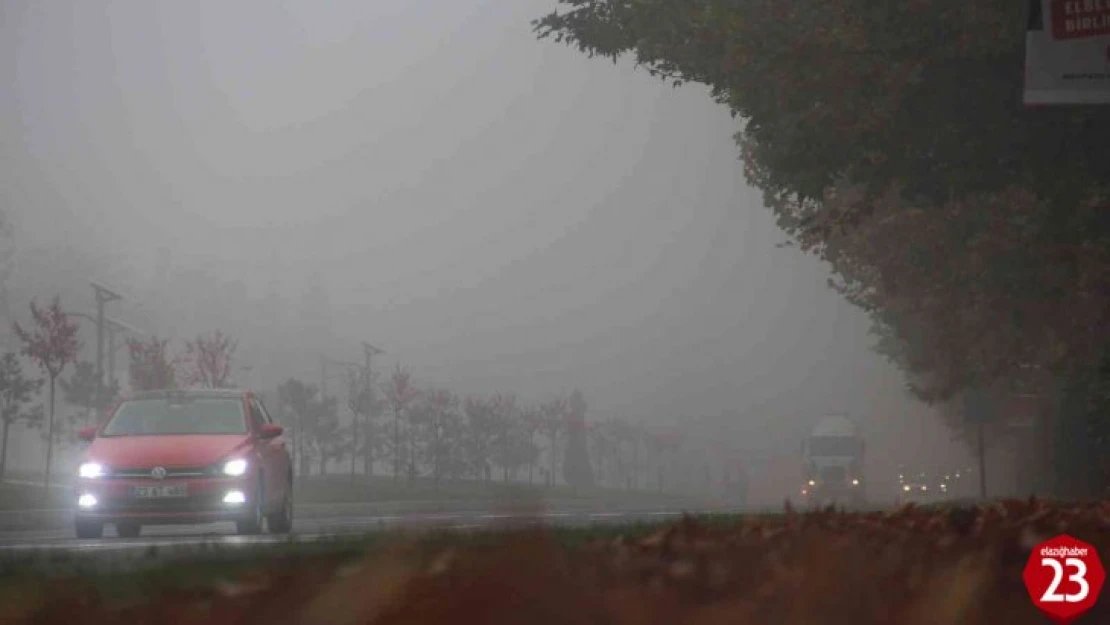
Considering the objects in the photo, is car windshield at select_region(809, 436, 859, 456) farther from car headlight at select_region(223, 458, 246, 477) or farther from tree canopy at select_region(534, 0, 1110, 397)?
car headlight at select_region(223, 458, 246, 477)

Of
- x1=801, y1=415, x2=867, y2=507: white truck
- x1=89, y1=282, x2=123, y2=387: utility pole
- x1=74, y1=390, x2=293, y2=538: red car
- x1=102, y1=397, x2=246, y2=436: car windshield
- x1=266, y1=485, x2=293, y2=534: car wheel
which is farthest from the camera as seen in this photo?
x1=801, y1=415, x2=867, y2=507: white truck

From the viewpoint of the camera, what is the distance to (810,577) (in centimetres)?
422

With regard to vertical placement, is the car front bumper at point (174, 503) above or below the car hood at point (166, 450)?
below

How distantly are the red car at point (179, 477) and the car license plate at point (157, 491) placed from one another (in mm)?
11

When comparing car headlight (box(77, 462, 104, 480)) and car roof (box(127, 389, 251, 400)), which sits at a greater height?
car roof (box(127, 389, 251, 400))

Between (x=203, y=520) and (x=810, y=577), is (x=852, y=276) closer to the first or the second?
(x=203, y=520)

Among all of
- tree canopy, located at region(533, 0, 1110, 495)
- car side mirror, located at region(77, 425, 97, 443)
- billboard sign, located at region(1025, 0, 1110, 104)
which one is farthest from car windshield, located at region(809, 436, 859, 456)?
billboard sign, located at region(1025, 0, 1110, 104)

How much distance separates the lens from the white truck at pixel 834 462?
7650 centimetres

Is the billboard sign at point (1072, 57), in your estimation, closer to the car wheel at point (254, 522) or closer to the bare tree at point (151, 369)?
the car wheel at point (254, 522)

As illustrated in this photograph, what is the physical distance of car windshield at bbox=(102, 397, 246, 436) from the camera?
20375 millimetres

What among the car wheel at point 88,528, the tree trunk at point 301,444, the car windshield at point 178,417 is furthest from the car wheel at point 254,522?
the tree trunk at point 301,444

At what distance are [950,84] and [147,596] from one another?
647 inches

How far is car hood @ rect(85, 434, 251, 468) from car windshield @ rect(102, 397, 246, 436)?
0.41 metres

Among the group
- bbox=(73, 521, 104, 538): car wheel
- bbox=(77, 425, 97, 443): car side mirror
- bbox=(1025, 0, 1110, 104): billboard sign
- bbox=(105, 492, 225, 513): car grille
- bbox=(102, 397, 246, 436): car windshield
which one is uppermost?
bbox=(1025, 0, 1110, 104): billboard sign
